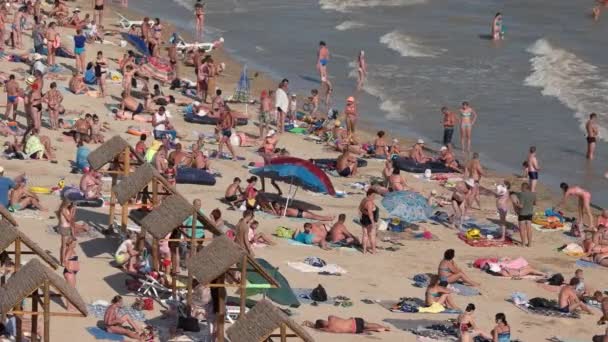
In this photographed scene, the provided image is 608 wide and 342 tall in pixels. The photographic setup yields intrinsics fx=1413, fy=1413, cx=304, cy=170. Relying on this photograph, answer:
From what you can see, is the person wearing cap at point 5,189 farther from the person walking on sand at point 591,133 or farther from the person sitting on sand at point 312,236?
the person walking on sand at point 591,133

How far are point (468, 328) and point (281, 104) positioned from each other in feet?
40.7

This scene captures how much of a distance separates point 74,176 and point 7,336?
8.57 metres

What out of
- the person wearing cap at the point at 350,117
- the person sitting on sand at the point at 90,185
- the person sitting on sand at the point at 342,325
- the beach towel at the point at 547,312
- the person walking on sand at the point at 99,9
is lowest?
the beach towel at the point at 547,312

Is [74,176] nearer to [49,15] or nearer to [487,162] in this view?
[487,162]

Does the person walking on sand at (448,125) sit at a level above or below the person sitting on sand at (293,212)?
above

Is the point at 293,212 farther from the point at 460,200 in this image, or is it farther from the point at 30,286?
the point at 30,286

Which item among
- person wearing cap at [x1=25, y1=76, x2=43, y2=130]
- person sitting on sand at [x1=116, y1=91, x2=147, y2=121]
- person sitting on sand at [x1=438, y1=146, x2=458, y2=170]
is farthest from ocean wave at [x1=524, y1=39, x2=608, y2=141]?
person wearing cap at [x1=25, y1=76, x2=43, y2=130]

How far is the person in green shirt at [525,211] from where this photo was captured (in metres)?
23.3

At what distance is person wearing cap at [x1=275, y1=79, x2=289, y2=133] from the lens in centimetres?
2953

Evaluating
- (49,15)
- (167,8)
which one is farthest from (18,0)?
(167,8)

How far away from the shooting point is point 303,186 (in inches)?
930

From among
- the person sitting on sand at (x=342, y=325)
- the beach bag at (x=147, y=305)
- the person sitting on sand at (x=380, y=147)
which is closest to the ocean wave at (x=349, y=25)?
the person sitting on sand at (x=380, y=147)

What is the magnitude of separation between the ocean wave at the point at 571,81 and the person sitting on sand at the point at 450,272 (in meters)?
12.3

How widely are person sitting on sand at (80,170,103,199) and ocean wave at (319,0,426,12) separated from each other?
1124 inches
